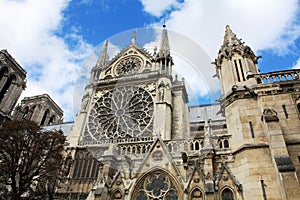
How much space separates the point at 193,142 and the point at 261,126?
12.4 ft

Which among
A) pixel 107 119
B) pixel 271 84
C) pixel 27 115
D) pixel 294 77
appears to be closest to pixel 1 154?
pixel 107 119

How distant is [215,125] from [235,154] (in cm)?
1069

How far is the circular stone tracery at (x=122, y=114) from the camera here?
801 inches

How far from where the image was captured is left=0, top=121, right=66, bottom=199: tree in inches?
524

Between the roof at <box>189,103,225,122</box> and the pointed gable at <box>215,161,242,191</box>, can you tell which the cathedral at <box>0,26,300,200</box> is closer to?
the pointed gable at <box>215,161,242,191</box>

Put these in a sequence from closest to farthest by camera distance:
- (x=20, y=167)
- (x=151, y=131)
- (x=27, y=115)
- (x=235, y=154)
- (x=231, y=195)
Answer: (x=231, y=195) < (x=235, y=154) < (x=20, y=167) < (x=151, y=131) < (x=27, y=115)

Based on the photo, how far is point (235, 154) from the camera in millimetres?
11422

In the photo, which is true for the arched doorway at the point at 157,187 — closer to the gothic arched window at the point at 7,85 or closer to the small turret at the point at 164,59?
the small turret at the point at 164,59

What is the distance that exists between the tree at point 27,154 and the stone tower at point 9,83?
2067cm

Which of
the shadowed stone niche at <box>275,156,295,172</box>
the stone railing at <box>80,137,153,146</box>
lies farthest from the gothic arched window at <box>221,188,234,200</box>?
the stone railing at <box>80,137,153,146</box>

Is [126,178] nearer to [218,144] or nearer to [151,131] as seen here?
[218,144]

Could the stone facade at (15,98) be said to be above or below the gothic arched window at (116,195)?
above

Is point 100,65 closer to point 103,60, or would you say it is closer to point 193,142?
point 103,60

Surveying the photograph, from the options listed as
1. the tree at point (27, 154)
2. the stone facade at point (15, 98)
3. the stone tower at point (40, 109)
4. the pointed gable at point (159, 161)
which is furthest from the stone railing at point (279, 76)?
the stone tower at point (40, 109)
